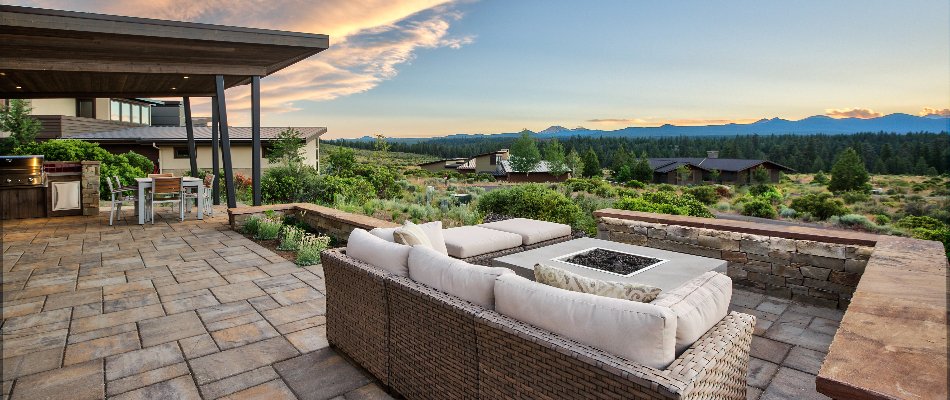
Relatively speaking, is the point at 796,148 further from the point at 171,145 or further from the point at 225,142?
the point at 225,142

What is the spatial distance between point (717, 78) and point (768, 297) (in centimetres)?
3675

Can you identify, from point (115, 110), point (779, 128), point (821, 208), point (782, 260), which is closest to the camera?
point (782, 260)

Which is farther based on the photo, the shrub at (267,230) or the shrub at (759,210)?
the shrub at (759,210)

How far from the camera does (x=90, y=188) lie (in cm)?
961

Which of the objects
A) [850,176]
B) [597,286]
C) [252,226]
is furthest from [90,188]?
[850,176]

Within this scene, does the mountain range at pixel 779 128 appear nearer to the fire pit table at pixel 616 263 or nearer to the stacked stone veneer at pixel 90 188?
the stacked stone veneer at pixel 90 188

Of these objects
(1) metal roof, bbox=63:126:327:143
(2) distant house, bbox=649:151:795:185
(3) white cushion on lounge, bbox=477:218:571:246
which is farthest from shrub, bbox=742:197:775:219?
(2) distant house, bbox=649:151:795:185

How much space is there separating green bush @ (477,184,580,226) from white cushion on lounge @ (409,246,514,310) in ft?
19.4

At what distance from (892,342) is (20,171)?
12.2 m

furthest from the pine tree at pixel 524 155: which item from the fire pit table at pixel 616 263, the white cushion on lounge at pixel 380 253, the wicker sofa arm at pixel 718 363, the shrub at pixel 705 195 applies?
the wicker sofa arm at pixel 718 363

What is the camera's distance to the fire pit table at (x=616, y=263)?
364cm

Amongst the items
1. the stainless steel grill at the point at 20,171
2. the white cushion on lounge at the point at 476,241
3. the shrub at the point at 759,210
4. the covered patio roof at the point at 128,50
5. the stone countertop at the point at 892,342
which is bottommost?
the shrub at the point at 759,210

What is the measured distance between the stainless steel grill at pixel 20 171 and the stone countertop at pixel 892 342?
471 inches

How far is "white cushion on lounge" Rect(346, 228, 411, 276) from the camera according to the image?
277 centimetres
